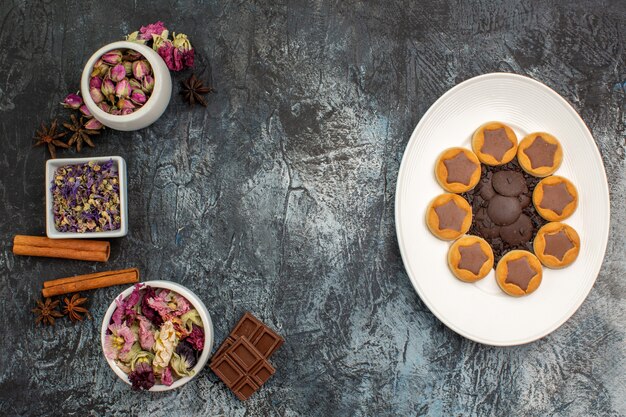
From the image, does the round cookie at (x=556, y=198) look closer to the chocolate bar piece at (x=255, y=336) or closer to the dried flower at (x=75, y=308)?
the chocolate bar piece at (x=255, y=336)

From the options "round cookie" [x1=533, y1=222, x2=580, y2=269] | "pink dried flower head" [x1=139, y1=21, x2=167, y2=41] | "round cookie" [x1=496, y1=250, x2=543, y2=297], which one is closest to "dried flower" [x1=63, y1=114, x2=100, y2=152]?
"pink dried flower head" [x1=139, y1=21, x2=167, y2=41]

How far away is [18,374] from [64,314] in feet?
0.94

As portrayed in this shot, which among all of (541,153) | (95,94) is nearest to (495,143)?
(541,153)

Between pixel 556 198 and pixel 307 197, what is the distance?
878mm

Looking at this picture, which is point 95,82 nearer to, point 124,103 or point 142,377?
point 124,103

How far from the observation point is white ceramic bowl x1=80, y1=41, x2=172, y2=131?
1878 millimetres

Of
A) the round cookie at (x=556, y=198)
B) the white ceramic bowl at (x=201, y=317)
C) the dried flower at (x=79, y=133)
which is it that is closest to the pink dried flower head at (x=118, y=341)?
the white ceramic bowl at (x=201, y=317)

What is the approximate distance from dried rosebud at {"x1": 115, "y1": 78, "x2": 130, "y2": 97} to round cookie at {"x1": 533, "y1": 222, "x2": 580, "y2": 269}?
59.8 inches

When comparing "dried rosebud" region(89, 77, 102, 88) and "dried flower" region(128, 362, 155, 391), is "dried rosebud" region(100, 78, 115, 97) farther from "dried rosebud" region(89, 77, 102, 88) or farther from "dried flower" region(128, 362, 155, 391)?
"dried flower" region(128, 362, 155, 391)

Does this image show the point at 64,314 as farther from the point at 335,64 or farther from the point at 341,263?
the point at 335,64

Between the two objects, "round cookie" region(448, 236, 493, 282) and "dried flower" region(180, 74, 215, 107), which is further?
"dried flower" region(180, 74, 215, 107)

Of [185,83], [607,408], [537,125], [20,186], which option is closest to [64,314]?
[20,186]

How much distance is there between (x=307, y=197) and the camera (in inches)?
80.9

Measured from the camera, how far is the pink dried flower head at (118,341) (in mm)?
1865
